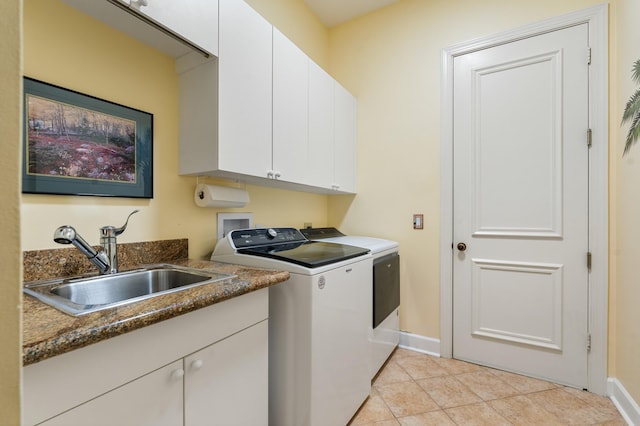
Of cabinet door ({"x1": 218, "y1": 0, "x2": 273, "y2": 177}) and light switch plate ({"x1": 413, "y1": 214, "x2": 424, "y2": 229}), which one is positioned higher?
cabinet door ({"x1": 218, "y1": 0, "x2": 273, "y2": 177})

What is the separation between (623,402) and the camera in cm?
161

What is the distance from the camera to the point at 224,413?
1.02 m

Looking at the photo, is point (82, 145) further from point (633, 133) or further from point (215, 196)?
point (633, 133)

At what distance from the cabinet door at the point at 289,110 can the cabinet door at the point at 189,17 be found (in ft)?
1.44

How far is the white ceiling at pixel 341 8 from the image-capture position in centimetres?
249

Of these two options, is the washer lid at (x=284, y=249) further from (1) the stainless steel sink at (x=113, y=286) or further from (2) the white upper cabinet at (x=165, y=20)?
Result: (2) the white upper cabinet at (x=165, y=20)

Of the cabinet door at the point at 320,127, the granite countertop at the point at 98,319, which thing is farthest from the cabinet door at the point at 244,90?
the granite countertop at the point at 98,319

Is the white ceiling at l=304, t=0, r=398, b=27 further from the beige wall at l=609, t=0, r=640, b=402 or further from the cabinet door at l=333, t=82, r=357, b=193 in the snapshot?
the beige wall at l=609, t=0, r=640, b=402

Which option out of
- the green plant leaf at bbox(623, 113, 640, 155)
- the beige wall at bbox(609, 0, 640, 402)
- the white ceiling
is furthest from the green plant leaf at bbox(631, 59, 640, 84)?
the white ceiling

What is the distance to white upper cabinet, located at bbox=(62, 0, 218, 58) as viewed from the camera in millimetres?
1079

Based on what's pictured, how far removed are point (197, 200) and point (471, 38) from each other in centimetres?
Answer: 232

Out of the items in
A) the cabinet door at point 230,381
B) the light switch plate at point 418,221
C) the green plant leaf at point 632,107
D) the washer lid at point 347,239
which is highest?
the green plant leaf at point 632,107

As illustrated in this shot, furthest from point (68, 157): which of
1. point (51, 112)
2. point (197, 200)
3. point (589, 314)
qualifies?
point (589, 314)

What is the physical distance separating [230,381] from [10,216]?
0.96 meters
